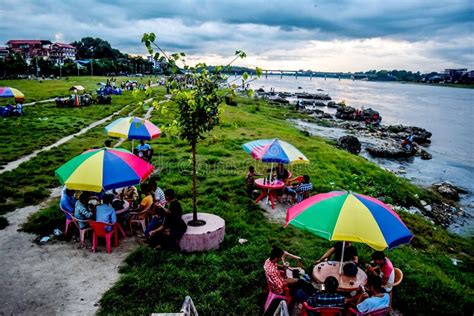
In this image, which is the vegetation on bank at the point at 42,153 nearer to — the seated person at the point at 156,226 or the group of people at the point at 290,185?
the seated person at the point at 156,226

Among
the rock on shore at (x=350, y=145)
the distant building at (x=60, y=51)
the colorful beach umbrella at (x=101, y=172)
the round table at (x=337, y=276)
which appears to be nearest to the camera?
the round table at (x=337, y=276)

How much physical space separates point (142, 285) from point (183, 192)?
5695mm

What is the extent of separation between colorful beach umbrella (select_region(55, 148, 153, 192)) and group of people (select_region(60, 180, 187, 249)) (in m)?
0.83

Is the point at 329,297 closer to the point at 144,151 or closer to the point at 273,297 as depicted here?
the point at 273,297

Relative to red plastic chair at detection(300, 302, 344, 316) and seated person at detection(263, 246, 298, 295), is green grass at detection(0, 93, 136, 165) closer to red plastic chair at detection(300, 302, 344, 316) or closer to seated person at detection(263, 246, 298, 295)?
seated person at detection(263, 246, 298, 295)

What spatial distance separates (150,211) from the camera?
30.4 feet

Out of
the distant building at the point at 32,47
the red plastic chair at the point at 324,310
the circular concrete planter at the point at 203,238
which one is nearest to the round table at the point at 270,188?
the circular concrete planter at the point at 203,238

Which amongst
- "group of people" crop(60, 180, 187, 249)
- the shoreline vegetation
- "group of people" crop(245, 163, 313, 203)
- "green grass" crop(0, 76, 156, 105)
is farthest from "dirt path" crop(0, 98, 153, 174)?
"green grass" crop(0, 76, 156, 105)

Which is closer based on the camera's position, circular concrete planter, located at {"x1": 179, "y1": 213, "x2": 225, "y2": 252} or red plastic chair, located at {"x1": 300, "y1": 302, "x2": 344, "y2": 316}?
red plastic chair, located at {"x1": 300, "y1": 302, "x2": 344, "y2": 316}

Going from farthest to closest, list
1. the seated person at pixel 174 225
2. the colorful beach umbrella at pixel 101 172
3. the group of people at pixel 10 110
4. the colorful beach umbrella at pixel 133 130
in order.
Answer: the group of people at pixel 10 110 < the colorful beach umbrella at pixel 133 130 < the seated person at pixel 174 225 < the colorful beach umbrella at pixel 101 172

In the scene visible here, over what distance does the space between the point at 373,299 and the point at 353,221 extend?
135 cm

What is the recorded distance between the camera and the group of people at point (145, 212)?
813 cm

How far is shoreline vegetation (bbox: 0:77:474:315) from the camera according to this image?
6734 millimetres

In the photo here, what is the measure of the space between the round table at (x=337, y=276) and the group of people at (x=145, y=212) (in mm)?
3277
